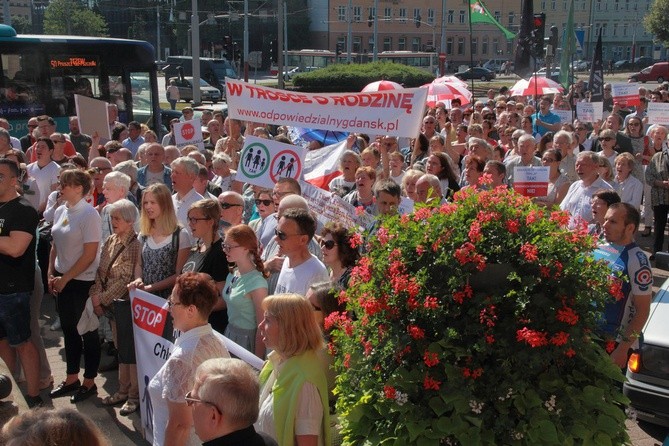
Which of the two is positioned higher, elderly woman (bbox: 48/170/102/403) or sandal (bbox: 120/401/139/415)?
elderly woman (bbox: 48/170/102/403)

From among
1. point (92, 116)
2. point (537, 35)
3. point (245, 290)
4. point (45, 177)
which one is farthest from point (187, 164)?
point (537, 35)

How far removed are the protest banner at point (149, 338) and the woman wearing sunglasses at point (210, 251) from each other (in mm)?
420

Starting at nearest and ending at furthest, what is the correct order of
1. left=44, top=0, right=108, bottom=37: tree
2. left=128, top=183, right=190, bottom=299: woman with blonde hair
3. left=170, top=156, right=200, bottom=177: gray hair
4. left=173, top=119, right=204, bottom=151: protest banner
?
left=128, top=183, right=190, bottom=299: woman with blonde hair → left=170, top=156, right=200, bottom=177: gray hair → left=173, top=119, right=204, bottom=151: protest banner → left=44, top=0, right=108, bottom=37: tree

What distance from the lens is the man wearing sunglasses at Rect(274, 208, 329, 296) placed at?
5.12 meters

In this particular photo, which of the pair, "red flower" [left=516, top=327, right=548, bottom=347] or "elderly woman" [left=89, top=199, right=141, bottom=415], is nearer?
"red flower" [left=516, top=327, right=548, bottom=347]

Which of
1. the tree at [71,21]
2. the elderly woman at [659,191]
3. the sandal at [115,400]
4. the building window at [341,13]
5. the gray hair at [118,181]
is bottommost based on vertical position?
the sandal at [115,400]

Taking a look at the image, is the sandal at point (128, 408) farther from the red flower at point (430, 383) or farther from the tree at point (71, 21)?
the tree at point (71, 21)

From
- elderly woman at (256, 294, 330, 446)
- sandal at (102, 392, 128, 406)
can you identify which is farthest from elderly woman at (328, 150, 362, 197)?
elderly woman at (256, 294, 330, 446)

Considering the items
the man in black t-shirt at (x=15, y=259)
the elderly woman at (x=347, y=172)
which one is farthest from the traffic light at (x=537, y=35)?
the man in black t-shirt at (x=15, y=259)

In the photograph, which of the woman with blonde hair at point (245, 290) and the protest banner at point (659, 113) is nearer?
the woman with blonde hair at point (245, 290)

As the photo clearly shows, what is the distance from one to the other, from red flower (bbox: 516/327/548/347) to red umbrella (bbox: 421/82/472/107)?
16.1m

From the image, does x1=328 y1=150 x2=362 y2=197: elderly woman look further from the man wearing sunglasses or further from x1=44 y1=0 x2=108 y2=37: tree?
x1=44 y1=0 x2=108 y2=37: tree

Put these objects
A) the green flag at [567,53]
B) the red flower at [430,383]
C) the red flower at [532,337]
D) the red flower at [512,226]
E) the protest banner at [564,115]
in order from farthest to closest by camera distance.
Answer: the green flag at [567,53] < the protest banner at [564,115] < the red flower at [512,226] < the red flower at [430,383] < the red flower at [532,337]

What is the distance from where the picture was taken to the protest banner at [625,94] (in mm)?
17562
